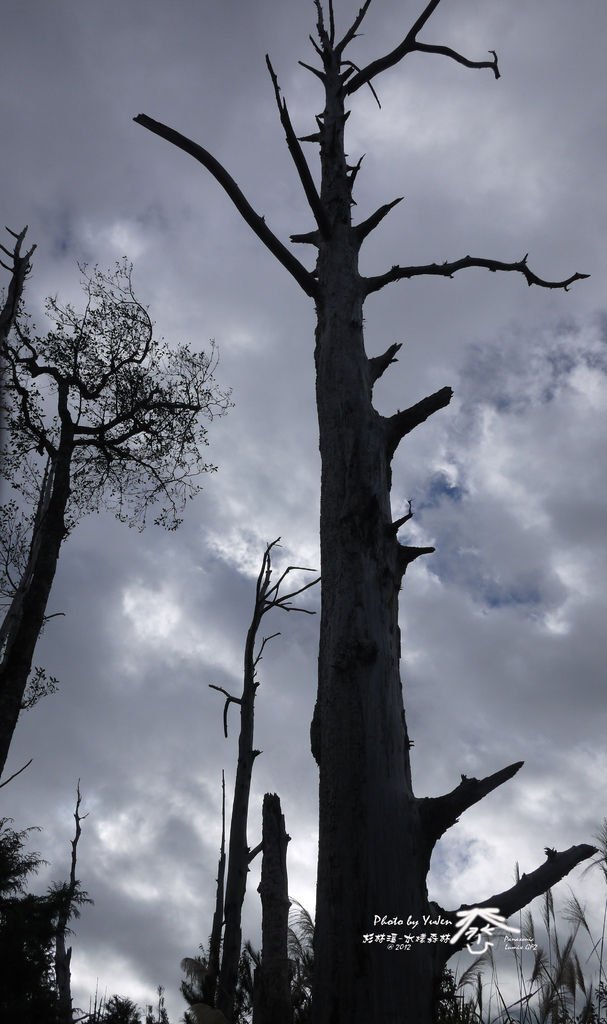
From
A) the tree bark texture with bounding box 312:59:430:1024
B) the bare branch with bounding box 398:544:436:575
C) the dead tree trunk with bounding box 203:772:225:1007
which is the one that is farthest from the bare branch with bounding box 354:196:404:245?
the dead tree trunk with bounding box 203:772:225:1007

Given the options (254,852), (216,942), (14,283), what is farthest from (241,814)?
(14,283)

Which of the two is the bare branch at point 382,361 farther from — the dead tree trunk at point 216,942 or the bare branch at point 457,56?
the dead tree trunk at point 216,942

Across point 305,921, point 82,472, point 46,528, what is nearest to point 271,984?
point 305,921

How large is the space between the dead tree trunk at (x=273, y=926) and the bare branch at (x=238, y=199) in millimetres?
7384

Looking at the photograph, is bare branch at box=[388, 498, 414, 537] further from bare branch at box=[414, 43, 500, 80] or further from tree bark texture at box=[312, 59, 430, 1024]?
bare branch at box=[414, 43, 500, 80]

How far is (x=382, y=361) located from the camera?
14.5 feet

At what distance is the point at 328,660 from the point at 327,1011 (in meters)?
1.30

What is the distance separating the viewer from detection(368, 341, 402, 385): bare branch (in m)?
4.37

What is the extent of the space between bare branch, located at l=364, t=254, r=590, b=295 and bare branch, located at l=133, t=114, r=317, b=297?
19.0 inches

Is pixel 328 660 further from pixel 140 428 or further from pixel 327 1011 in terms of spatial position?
pixel 140 428

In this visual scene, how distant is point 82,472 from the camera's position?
1247cm

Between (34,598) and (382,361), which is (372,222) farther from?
(34,598)

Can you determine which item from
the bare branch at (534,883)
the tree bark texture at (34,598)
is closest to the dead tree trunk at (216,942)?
the tree bark texture at (34,598)

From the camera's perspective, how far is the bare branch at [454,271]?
482cm
